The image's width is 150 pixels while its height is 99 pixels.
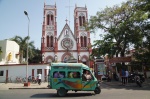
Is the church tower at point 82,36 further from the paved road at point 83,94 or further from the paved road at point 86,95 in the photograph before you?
the paved road at point 86,95

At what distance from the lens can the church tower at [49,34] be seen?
5431 centimetres

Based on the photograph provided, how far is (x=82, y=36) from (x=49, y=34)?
979cm

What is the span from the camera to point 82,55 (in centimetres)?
5562

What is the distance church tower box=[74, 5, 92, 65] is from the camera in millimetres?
55625

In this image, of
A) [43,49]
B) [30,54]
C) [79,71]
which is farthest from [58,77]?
[43,49]

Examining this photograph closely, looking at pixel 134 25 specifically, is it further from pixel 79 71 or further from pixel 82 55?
pixel 82 55

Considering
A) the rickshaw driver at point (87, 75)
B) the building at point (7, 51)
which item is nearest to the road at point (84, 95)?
the rickshaw driver at point (87, 75)

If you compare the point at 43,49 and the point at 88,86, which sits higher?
the point at 43,49

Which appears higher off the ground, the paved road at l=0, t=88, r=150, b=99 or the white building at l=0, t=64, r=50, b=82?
the white building at l=0, t=64, r=50, b=82

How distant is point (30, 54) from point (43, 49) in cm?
602

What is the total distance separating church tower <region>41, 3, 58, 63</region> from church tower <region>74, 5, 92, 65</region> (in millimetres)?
6563

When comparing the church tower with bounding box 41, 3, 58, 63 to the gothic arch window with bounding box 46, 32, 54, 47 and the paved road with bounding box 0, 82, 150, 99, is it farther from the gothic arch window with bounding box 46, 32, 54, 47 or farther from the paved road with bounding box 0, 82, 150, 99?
the paved road with bounding box 0, 82, 150, 99

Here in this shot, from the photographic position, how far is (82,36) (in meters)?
58.0

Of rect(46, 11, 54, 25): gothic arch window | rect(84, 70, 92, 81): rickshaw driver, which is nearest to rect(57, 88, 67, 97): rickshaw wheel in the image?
rect(84, 70, 92, 81): rickshaw driver
